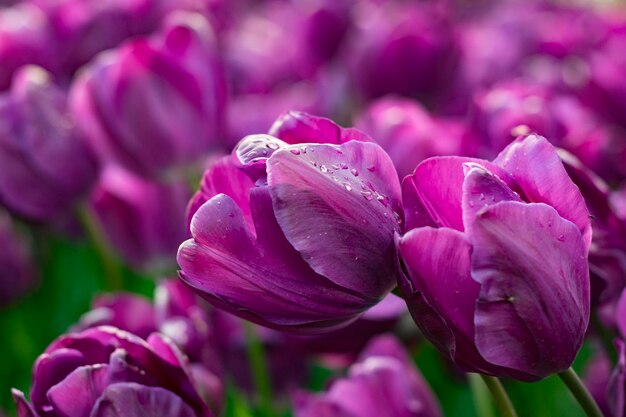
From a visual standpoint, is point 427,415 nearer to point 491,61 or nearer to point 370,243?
point 370,243

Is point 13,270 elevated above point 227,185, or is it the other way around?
point 227,185

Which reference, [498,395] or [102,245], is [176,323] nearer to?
[498,395]

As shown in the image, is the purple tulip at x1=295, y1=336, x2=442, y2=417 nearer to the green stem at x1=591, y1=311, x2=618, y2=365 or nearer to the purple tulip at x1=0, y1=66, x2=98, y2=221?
the green stem at x1=591, y1=311, x2=618, y2=365

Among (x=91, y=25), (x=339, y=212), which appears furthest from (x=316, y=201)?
(x=91, y=25)

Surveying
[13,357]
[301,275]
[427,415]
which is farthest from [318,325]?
[13,357]

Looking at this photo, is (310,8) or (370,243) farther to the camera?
(310,8)
